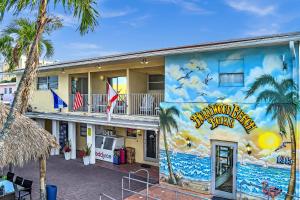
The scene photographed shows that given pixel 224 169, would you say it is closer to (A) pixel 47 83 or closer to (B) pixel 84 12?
(B) pixel 84 12

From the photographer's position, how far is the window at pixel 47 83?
65.7 feet

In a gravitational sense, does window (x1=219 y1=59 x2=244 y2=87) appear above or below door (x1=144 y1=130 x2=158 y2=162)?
above

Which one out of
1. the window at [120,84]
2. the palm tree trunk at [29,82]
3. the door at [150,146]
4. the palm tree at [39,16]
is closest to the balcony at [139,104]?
the window at [120,84]

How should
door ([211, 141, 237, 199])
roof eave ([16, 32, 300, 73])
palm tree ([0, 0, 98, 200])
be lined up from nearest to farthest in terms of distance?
palm tree ([0, 0, 98, 200]) → roof eave ([16, 32, 300, 73]) → door ([211, 141, 237, 199])

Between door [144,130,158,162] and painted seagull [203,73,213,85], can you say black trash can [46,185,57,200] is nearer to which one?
door [144,130,158,162]

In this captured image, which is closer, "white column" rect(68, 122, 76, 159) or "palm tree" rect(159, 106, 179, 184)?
"palm tree" rect(159, 106, 179, 184)

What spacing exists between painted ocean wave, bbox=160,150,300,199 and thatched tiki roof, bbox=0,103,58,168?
5.79 m

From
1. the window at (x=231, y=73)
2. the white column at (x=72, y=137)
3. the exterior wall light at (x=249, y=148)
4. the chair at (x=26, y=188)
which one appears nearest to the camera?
the exterior wall light at (x=249, y=148)

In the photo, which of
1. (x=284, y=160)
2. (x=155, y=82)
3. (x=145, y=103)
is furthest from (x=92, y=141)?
(x=284, y=160)

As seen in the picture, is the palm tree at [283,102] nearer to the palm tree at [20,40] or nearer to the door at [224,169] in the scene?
the door at [224,169]

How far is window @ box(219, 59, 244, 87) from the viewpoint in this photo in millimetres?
10766

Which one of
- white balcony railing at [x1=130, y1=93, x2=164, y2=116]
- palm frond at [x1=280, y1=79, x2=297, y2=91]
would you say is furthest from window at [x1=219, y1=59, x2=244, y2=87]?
white balcony railing at [x1=130, y1=93, x2=164, y2=116]

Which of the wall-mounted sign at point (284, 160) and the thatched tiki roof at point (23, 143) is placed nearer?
the thatched tiki roof at point (23, 143)

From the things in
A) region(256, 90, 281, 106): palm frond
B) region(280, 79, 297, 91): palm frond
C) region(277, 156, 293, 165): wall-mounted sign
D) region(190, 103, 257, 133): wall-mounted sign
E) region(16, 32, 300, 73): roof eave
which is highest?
region(16, 32, 300, 73): roof eave
